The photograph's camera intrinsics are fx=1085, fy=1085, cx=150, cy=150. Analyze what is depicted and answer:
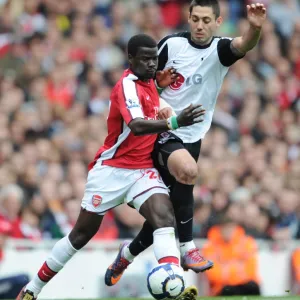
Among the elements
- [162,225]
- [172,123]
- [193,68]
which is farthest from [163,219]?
[193,68]

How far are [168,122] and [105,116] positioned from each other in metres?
7.73

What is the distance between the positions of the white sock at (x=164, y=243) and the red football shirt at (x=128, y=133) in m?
0.76

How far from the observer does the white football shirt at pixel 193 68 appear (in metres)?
10.3

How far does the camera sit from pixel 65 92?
1714 centimetres

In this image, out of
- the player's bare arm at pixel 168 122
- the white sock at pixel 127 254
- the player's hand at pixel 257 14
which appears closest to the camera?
the player's bare arm at pixel 168 122

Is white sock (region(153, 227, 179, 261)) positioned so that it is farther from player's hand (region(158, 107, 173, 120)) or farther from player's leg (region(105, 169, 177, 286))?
player's hand (region(158, 107, 173, 120))

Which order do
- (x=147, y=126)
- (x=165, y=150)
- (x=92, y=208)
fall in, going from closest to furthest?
(x=147, y=126) → (x=165, y=150) → (x=92, y=208)

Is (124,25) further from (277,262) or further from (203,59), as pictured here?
(203,59)

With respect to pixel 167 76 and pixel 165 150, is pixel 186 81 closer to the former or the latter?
pixel 167 76

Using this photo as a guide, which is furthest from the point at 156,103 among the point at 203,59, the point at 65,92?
the point at 65,92

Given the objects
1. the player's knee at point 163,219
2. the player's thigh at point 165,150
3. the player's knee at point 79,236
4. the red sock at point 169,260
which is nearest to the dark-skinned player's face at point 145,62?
the player's thigh at point 165,150

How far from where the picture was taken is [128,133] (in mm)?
10055

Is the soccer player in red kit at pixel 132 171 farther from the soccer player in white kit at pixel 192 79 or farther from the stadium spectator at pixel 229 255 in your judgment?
the stadium spectator at pixel 229 255

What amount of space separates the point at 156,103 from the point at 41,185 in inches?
208
